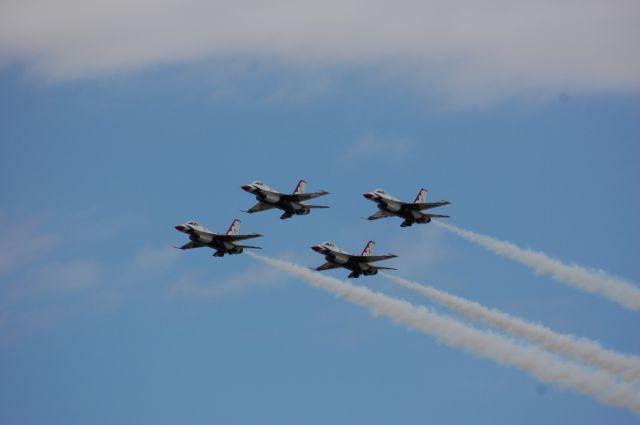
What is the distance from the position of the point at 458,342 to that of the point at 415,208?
15.1 meters

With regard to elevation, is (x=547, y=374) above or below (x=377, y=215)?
below

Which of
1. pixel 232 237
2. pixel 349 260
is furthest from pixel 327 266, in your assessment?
pixel 232 237

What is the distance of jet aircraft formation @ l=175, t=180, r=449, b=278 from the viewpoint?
4331 inches

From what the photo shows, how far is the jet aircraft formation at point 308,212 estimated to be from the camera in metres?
110

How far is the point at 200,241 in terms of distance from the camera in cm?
11206

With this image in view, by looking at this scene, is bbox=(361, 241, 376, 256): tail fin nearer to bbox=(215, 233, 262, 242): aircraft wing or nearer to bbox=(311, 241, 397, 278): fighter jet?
bbox=(311, 241, 397, 278): fighter jet

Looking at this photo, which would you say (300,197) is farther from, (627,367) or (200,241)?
(627,367)

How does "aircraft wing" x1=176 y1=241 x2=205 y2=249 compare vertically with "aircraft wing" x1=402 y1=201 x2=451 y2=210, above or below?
below

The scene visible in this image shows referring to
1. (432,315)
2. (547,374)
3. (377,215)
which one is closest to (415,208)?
→ (377,215)

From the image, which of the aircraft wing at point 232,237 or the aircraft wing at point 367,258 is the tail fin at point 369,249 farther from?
the aircraft wing at point 232,237

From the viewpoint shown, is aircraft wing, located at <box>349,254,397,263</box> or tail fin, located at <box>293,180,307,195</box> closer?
aircraft wing, located at <box>349,254,397,263</box>

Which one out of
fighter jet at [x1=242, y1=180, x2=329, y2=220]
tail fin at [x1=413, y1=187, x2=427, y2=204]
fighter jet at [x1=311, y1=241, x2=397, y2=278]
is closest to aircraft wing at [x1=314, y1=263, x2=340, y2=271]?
fighter jet at [x1=311, y1=241, x2=397, y2=278]

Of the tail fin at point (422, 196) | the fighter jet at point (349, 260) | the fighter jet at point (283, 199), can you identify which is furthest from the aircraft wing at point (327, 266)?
the tail fin at point (422, 196)

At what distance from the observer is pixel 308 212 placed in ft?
381
